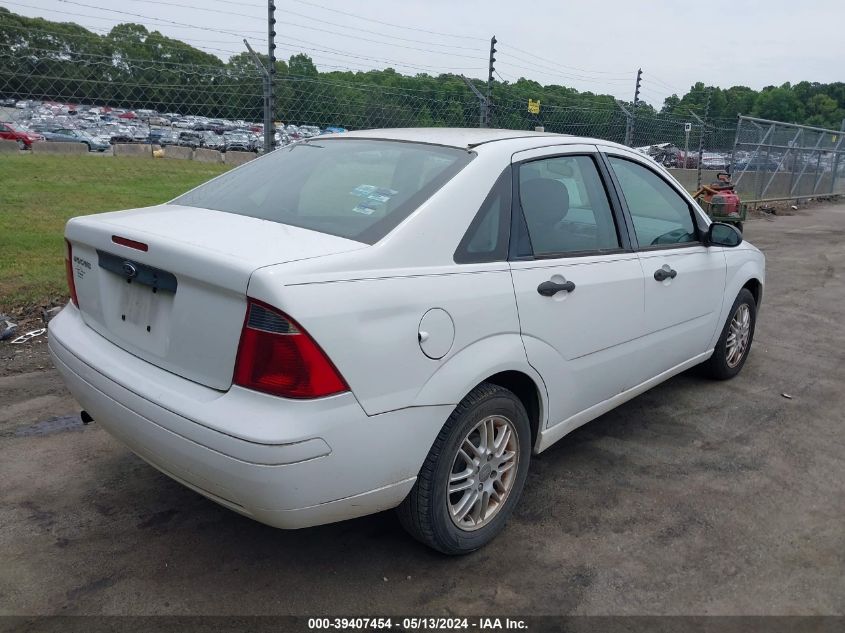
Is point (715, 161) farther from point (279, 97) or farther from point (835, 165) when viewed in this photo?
point (279, 97)

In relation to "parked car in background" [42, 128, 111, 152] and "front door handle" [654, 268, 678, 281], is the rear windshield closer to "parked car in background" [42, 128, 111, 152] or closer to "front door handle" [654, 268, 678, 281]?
"front door handle" [654, 268, 678, 281]

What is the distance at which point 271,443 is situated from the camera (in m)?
2.20

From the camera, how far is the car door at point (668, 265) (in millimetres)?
3797

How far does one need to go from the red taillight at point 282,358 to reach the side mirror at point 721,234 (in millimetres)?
2976

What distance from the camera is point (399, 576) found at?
2.81 metres

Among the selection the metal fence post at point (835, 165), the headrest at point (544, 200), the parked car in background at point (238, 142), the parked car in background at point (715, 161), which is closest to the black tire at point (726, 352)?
the headrest at point (544, 200)

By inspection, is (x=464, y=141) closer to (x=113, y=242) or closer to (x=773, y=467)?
(x=113, y=242)

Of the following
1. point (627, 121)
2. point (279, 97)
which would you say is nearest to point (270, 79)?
point (279, 97)

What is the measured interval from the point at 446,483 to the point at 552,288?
964 millimetres

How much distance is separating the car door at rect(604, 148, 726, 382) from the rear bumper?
174cm

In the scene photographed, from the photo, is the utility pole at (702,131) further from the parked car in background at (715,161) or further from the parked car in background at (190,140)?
the parked car in background at (190,140)

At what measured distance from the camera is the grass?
5.89 meters

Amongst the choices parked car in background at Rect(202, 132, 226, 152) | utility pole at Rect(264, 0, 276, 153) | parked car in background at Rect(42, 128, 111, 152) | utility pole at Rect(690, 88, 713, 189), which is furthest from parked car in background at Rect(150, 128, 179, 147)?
utility pole at Rect(264, 0, 276, 153)

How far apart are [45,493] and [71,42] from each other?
8.12 m
